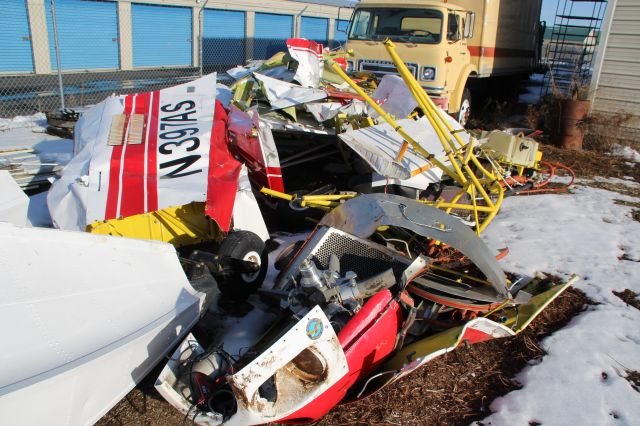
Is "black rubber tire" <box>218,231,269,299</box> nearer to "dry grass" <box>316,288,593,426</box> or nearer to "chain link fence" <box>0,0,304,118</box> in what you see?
"dry grass" <box>316,288,593,426</box>

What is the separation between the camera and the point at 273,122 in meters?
5.66

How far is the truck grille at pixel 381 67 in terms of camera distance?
9250 millimetres

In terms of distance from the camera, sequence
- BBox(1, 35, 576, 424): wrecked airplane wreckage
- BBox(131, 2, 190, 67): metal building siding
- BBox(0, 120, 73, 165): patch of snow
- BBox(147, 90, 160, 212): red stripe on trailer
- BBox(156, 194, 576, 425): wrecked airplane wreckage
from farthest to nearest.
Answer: BBox(131, 2, 190, 67): metal building siding, BBox(0, 120, 73, 165): patch of snow, BBox(147, 90, 160, 212): red stripe on trailer, BBox(1, 35, 576, 424): wrecked airplane wreckage, BBox(156, 194, 576, 425): wrecked airplane wreckage

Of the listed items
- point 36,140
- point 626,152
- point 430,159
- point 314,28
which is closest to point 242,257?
point 430,159

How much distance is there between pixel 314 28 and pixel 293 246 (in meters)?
22.2

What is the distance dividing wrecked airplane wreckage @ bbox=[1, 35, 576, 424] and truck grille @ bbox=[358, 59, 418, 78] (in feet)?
10.1

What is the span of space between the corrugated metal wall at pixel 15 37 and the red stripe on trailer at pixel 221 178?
504 inches

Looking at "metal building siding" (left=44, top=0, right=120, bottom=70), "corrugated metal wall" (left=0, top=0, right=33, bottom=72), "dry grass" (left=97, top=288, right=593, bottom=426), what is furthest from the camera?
"metal building siding" (left=44, top=0, right=120, bottom=70)

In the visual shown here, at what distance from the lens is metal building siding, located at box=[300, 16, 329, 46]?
2408 centimetres

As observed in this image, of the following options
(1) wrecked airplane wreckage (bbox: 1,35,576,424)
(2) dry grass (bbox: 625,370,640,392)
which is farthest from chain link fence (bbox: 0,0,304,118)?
(2) dry grass (bbox: 625,370,640,392)

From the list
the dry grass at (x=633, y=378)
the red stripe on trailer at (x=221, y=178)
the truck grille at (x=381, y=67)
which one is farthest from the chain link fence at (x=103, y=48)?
the dry grass at (x=633, y=378)

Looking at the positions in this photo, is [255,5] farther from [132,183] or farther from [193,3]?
[132,183]

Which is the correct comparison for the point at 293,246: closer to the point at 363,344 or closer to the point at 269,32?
the point at 363,344

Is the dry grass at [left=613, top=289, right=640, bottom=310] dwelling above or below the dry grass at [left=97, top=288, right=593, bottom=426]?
above
